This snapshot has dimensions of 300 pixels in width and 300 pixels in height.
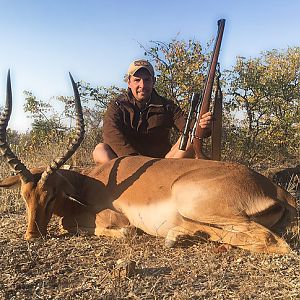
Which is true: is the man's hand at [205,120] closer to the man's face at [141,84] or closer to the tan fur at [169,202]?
the man's face at [141,84]

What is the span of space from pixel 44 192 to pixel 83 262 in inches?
40.6

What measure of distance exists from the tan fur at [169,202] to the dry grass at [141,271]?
14 cm

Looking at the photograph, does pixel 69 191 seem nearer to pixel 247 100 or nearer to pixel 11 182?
pixel 11 182

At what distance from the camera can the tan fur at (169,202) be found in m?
3.63

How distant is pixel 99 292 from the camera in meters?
2.73

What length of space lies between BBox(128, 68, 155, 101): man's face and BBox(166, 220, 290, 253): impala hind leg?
2515 mm

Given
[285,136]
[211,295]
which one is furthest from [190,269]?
[285,136]

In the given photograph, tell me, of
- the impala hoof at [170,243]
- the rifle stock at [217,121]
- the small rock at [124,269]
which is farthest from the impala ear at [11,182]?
the rifle stock at [217,121]

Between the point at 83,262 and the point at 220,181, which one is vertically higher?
the point at 220,181

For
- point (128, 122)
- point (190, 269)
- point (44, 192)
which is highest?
point (128, 122)

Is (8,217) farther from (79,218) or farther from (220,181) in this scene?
(220,181)

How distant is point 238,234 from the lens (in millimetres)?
3535

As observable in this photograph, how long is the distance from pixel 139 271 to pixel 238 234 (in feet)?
3.12

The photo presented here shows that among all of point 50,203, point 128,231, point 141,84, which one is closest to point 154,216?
point 128,231
